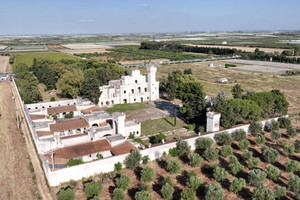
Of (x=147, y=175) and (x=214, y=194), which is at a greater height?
(x=214, y=194)

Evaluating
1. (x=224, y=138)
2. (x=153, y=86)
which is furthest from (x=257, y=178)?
(x=153, y=86)

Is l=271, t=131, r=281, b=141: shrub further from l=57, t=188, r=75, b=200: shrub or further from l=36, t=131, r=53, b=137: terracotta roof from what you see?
l=36, t=131, r=53, b=137: terracotta roof

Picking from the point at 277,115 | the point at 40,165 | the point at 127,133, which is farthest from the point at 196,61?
the point at 40,165

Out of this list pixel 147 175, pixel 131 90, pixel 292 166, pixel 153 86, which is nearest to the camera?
pixel 147 175

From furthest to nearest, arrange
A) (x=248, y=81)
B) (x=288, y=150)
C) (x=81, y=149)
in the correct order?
1. (x=248, y=81)
2. (x=288, y=150)
3. (x=81, y=149)

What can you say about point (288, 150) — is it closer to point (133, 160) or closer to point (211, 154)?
point (211, 154)

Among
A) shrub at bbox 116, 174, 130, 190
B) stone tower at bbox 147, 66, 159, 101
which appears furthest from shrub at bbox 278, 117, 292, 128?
shrub at bbox 116, 174, 130, 190

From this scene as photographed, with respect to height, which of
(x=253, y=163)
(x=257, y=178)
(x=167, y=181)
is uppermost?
(x=257, y=178)
